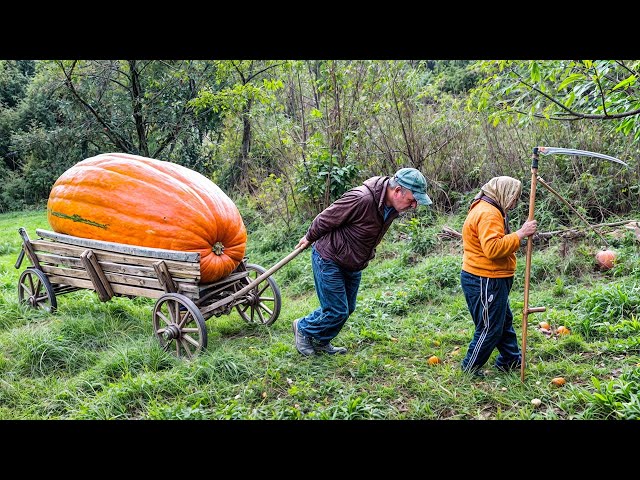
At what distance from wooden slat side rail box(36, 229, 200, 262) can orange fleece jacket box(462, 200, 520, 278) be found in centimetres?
257

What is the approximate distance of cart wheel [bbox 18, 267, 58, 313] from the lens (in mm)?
5934

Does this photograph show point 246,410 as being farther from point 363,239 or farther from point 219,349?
point 363,239

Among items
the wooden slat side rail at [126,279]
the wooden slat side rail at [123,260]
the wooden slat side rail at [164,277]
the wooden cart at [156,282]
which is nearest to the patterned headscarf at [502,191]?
the wooden cart at [156,282]

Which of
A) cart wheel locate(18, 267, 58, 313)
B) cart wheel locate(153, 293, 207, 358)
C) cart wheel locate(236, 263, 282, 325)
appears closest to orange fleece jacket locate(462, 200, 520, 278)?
cart wheel locate(236, 263, 282, 325)

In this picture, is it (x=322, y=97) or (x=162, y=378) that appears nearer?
(x=162, y=378)

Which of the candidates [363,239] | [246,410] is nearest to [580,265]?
[363,239]

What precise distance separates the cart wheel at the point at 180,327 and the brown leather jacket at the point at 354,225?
1.35m

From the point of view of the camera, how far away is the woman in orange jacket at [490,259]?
155 inches

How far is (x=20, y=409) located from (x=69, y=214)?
2.25 m

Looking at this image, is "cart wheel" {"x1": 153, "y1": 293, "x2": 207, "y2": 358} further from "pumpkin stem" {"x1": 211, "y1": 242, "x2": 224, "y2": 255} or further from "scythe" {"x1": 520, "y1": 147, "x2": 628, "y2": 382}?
"scythe" {"x1": 520, "y1": 147, "x2": 628, "y2": 382}

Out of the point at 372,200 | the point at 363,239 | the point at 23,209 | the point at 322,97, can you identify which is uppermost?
the point at 322,97

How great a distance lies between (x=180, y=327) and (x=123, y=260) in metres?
1.00

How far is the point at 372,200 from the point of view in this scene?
15.1 feet

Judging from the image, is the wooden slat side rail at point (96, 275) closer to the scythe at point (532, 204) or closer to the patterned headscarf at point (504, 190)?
the patterned headscarf at point (504, 190)
